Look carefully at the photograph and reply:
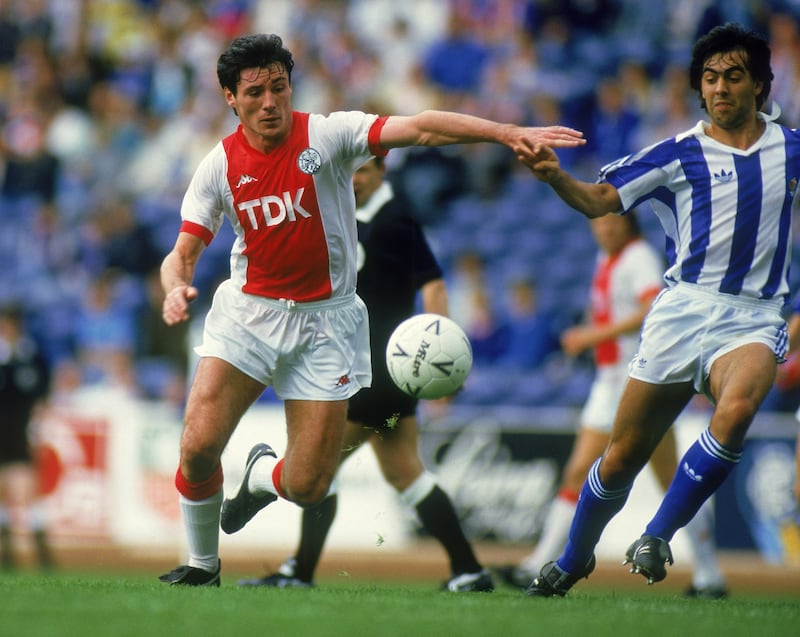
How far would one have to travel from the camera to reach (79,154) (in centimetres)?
1759

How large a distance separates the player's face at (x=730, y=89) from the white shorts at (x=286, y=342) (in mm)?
1995

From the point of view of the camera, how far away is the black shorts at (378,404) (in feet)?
25.1

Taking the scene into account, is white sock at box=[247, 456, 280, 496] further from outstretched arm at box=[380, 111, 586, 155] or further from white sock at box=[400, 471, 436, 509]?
outstretched arm at box=[380, 111, 586, 155]

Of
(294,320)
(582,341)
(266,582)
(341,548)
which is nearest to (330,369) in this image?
(294,320)

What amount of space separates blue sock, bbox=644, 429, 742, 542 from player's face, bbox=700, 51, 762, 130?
1495 millimetres

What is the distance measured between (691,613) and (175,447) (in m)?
7.78

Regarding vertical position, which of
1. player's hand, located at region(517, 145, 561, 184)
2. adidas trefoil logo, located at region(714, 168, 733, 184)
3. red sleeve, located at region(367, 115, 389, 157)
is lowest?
adidas trefoil logo, located at region(714, 168, 733, 184)

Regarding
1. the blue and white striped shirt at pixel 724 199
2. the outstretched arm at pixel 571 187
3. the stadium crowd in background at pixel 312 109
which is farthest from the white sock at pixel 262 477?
the stadium crowd in background at pixel 312 109

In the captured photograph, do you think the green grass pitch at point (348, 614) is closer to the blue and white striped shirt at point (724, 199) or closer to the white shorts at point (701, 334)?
the white shorts at point (701, 334)

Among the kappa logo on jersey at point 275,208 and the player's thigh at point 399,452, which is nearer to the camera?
the kappa logo on jersey at point 275,208

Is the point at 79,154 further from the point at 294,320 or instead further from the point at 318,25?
the point at 294,320

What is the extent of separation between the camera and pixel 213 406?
6207mm

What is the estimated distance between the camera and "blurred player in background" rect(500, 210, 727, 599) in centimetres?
861

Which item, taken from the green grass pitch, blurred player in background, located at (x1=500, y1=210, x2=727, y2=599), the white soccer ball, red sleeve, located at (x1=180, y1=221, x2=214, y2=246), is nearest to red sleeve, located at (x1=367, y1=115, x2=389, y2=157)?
red sleeve, located at (x1=180, y1=221, x2=214, y2=246)
